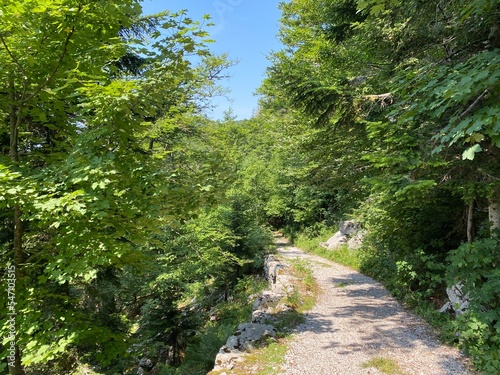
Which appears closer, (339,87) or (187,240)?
(339,87)

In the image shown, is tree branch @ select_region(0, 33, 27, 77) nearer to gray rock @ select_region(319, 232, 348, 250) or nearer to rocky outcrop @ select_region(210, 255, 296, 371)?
rocky outcrop @ select_region(210, 255, 296, 371)

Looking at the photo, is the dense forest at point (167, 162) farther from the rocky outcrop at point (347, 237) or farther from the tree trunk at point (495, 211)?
the rocky outcrop at point (347, 237)

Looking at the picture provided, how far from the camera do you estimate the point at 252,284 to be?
14.2 m

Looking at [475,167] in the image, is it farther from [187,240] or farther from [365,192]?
[187,240]

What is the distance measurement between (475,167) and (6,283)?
6840mm

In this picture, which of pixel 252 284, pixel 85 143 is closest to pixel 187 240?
pixel 252 284

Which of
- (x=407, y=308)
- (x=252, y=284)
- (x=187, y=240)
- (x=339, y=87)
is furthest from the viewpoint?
(x=252, y=284)

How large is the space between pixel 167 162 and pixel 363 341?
5515 millimetres

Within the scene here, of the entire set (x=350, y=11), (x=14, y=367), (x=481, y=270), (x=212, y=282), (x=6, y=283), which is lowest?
(x=212, y=282)

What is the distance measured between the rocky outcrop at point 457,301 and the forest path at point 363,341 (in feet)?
2.19

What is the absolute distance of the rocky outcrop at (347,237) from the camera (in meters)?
15.5

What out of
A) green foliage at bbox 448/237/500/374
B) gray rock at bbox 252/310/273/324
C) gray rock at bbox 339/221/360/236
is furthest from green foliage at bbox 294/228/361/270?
green foliage at bbox 448/237/500/374

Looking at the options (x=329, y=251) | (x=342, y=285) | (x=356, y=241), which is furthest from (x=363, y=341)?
(x=329, y=251)

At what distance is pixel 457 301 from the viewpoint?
20.3 feet
